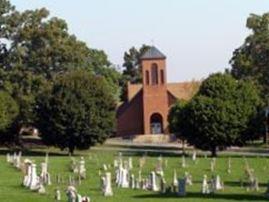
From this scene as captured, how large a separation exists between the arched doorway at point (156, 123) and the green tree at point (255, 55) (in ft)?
78.1

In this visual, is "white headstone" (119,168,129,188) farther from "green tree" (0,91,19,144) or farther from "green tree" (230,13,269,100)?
"green tree" (230,13,269,100)

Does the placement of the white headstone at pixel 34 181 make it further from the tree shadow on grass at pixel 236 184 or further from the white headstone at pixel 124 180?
the tree shadow on grass at pixel 236 184

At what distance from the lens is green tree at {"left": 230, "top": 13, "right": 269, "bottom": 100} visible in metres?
98.2

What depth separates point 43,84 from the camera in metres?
88.8

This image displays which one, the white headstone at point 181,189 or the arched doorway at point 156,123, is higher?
the arched doorway at point 156,123

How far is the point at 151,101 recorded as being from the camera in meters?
125

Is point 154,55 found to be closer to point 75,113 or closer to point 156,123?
point 156,123

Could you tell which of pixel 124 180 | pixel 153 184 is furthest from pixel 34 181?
pixel 153 184

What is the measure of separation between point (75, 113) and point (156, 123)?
163 feet

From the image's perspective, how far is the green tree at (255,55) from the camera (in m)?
98.2

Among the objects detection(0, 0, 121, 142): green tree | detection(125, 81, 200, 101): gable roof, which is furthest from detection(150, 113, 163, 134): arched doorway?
detection(0, 0, 121, 142): green tree

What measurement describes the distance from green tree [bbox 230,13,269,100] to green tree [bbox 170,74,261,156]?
769 inches

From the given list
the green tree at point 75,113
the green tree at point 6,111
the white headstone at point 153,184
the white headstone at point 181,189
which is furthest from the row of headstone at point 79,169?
the green tree at point 6,111

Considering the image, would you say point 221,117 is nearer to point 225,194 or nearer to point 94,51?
point 225,194
